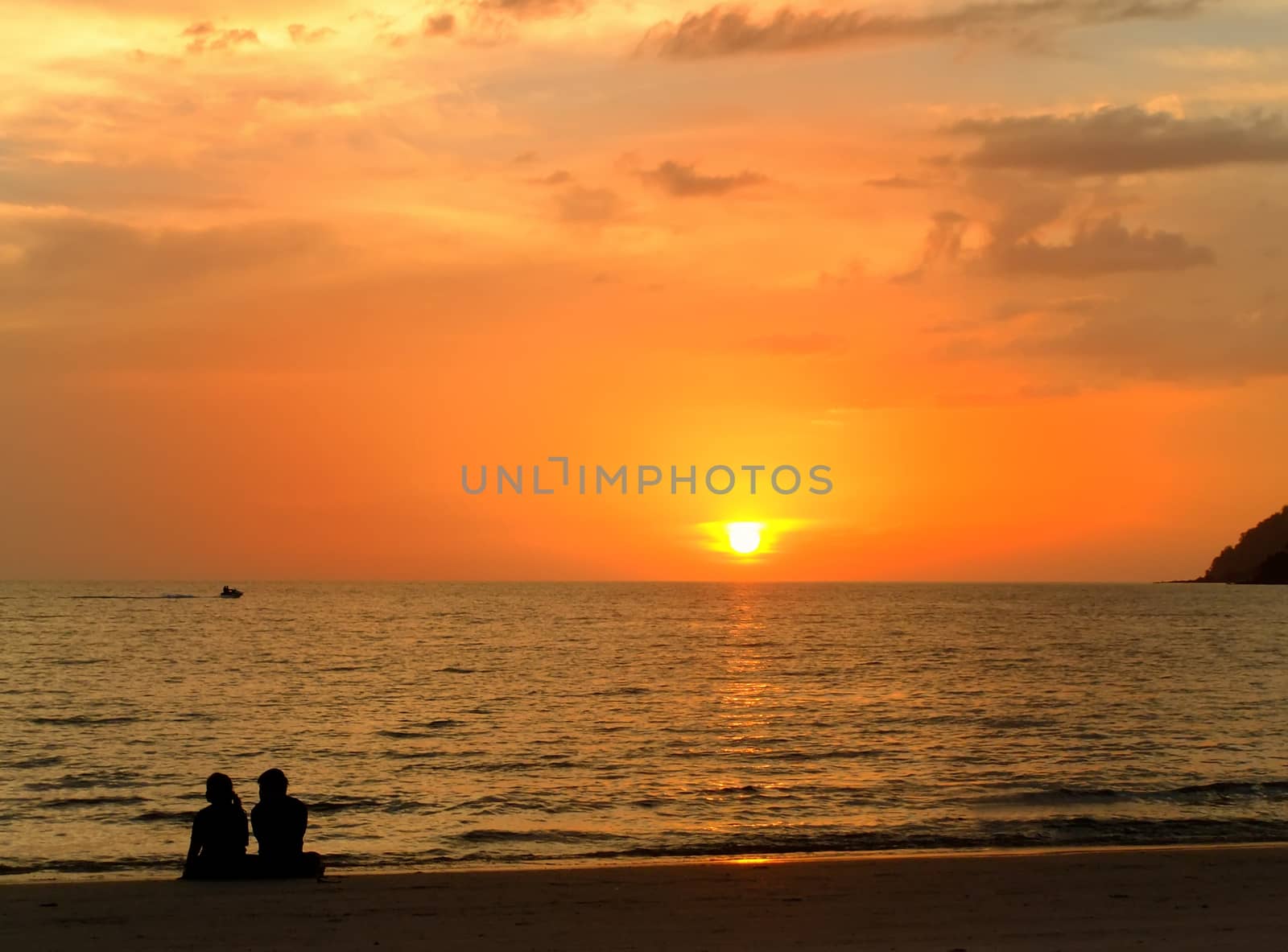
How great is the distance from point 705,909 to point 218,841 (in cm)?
647

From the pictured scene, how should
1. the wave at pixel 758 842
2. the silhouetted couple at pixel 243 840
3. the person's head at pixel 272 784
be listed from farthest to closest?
the wave at pixel 758 842, the person's head at pixel 272 784, the silhouetted couple at pixel 243 840

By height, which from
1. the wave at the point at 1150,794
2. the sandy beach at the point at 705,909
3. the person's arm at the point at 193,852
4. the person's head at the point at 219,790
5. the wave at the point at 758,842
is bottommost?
the wave at the point at 1150,794

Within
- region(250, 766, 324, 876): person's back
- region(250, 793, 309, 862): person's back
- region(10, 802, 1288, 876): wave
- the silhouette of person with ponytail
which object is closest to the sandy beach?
the silhouette of person with ponytail

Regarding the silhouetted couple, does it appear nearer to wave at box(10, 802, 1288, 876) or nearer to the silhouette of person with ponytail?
the silhouette of person with ponytail

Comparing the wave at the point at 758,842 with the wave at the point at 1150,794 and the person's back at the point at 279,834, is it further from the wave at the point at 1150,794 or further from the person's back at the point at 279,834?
the person's back at the point at 279,834

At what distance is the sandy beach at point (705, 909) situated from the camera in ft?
41.3

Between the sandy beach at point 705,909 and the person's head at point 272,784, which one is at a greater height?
the person's head at point 272,784

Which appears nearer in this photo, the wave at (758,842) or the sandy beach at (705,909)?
the sandy beach at (705,909)

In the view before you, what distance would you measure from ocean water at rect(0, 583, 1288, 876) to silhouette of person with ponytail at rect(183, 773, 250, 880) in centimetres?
335

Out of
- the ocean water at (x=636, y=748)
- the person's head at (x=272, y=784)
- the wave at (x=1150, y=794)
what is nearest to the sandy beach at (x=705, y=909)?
the person's head at (x=272, y=784)

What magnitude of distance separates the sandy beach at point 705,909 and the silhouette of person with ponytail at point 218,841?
1.01ft

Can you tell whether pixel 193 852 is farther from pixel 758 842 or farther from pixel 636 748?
pixel 636 748

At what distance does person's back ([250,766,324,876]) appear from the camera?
Answer: 15500 millimetres

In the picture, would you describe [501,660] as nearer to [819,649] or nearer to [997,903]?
[819,649]
